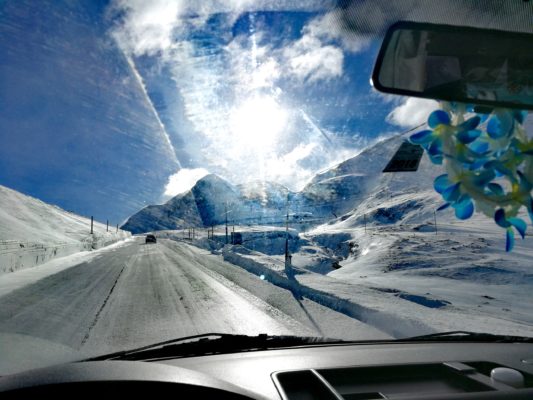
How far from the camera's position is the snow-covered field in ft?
61.3

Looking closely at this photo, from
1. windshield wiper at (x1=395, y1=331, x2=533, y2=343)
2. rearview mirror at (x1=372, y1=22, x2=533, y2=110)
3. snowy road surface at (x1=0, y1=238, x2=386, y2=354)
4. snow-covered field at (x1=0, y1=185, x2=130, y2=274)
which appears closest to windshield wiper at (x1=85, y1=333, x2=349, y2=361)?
windshield wiper at (x1=395, y1=331, x2=533, y2=343)

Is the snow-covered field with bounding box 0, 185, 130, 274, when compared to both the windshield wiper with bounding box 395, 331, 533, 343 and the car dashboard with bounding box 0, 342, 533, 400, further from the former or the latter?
the windshield wiper with bounding box 395, 331, 533, 343

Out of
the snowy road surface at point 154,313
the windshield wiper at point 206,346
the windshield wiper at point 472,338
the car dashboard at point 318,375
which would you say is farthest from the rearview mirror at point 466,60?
the snowy road surface at point 154,313

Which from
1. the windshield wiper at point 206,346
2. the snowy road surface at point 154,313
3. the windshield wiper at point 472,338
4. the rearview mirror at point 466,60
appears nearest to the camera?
the rearview mirror at point 466,60

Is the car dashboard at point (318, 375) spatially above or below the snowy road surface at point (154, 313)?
above

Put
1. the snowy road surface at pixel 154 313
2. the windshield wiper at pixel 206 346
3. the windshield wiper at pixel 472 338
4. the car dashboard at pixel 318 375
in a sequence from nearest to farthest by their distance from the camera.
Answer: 1. the car dashboard at pixel 318 375
2. the windshield wiper at pixel 206 346
3. the windshield wiper at pixel 472 338
4. the snowy road surface at pixel 154 313

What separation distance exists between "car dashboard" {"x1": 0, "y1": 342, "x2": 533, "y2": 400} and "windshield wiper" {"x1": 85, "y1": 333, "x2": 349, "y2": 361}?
0.49 ft

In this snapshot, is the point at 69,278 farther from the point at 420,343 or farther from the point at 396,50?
the point at 396,50

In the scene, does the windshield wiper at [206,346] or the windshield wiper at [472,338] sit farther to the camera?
the windshield wiper at [472,338]

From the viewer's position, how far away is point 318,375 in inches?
84.8

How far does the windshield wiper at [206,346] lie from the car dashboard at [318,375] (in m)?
0.15

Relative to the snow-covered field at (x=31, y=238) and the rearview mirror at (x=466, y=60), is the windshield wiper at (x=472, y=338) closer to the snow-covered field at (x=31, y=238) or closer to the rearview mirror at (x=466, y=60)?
the rearview mirror at (x=466, y=60)

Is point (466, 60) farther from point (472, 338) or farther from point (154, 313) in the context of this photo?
point (154, 313)

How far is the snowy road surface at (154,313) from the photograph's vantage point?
6.38m
